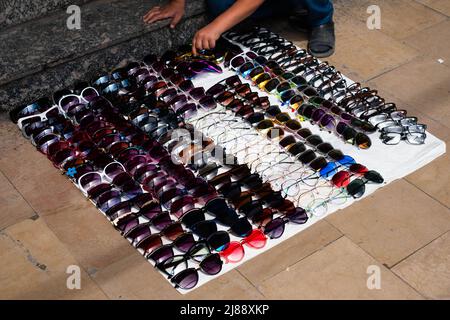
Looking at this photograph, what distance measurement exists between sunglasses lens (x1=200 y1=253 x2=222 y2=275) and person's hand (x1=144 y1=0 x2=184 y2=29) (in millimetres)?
1857

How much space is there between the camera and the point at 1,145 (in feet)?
12.0

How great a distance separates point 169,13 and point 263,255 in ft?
6.26

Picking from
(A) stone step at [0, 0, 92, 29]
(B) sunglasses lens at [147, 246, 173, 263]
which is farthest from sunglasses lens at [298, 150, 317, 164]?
(A) stone step at [0, 0, 92, 29]

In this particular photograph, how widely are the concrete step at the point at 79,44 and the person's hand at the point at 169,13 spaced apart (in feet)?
0.13

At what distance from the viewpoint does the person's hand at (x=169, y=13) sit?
4223 mm

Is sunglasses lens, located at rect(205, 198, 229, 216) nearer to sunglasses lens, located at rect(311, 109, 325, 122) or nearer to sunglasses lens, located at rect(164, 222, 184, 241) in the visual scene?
sunglasses lens, located at rect(164, 222, 184, 241)

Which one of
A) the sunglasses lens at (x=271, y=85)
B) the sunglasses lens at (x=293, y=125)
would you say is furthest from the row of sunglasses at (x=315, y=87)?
the sunglasses lens at (x=293, y=125)

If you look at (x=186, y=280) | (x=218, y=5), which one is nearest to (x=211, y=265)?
(x=186, y=280)

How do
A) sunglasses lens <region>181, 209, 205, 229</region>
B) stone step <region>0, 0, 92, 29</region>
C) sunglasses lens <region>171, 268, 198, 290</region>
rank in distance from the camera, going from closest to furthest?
sunglasses lens <region>171, 268, 198, 290</region>, sunglasses lens <region>181, 209, 205, 229</region>, stone step <region>0, 0, 92, 29</region>

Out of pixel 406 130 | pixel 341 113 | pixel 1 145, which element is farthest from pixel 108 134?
pixel 406 130

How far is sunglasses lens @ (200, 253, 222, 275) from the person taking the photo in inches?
114

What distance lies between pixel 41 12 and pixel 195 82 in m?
1.08

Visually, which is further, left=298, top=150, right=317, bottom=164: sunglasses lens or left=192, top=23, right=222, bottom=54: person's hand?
left=192, top=23, right=222, bottom=54: person's hand
